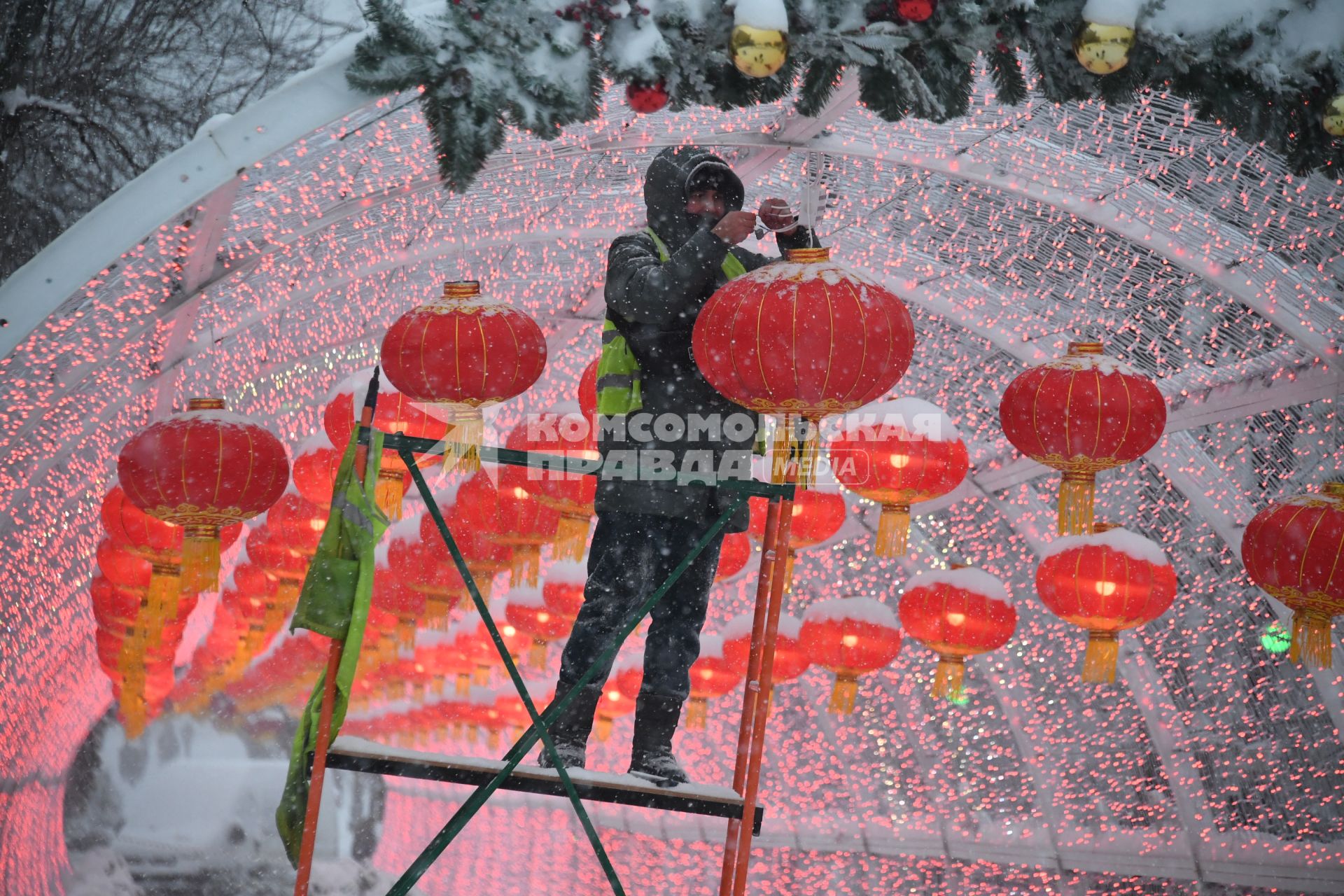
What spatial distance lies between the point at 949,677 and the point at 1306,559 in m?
1.94

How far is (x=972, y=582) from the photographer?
24.4 feet

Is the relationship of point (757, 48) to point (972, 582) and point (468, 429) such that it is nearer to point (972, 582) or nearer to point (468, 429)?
point (468, 429)

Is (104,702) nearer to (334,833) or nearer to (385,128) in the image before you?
(334,833)

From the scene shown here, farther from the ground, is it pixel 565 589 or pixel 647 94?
pixel 647 94

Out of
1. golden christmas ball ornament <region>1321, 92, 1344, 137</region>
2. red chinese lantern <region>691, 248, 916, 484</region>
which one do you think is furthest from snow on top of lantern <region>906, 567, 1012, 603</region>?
golden christmas ball ornament <region>1321, 92, 1344, 137</region>

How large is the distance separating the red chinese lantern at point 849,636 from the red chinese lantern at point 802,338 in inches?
129

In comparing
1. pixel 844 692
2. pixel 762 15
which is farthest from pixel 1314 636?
pixel 762 15

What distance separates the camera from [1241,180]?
7.29 metres

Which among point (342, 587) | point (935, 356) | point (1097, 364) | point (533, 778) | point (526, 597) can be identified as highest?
point (935, 356)

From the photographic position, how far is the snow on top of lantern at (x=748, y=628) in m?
8.08

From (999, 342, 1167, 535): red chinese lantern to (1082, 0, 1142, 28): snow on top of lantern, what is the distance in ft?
5.72

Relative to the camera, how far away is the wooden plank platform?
382 cm

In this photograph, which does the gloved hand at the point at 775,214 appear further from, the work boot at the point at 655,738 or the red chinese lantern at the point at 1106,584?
the red chinese lantern at the point at 1106,584

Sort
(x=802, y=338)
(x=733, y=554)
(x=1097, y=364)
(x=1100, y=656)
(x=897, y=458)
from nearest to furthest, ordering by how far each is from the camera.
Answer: (x=802, y=338) → (x=1097, y=364) → (x=897, y=458) → (x=1100, y=656) → (x=733, y=554)
